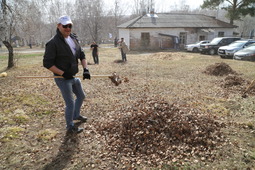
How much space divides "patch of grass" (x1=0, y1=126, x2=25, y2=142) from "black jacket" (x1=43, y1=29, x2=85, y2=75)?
6.33ft

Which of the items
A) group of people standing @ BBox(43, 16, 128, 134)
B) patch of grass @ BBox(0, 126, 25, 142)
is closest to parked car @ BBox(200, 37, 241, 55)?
group of people standing @ BBox(43, 16, 128, 134)

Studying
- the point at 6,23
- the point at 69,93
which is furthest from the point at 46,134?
the point at 6,23

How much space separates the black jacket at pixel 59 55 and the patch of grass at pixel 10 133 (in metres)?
1.93

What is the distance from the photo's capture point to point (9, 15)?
37.2ft

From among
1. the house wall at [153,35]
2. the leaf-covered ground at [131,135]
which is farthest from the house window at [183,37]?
the leaf-covered ground at [131,135]

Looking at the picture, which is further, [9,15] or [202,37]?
[202,37]

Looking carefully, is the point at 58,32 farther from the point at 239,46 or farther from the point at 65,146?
the point at 239,46

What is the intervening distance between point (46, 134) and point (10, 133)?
819 mm

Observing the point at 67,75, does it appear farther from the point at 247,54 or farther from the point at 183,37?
the point at 183,37

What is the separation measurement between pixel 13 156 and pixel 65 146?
93 cm

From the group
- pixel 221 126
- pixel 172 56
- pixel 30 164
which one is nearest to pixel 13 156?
pixel 30 164

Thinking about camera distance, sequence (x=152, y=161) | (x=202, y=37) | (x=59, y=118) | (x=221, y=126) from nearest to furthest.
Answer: (x=152, y=161) < (x=221, y=126) < (x=59, y=118) < (x=202, y=37)

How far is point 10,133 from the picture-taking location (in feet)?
13.6

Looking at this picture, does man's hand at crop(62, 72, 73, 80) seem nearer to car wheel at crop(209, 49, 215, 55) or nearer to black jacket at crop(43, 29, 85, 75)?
black jacket at crop(43, 29, 85, 75)
